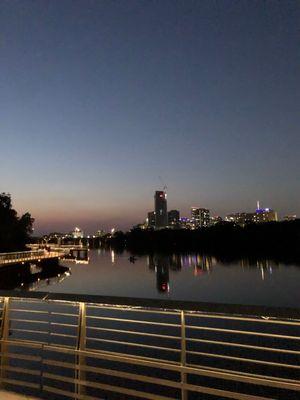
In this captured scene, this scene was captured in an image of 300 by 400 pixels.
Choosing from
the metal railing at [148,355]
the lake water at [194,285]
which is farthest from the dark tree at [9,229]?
the metal railing at [148,355]

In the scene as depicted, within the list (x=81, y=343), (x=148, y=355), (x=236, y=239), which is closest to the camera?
(x=81, y=343)

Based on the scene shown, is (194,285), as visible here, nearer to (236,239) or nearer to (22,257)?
(22,257)

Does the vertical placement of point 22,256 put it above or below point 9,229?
below

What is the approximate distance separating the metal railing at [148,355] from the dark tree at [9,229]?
111 ft

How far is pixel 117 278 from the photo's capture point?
2096 inches

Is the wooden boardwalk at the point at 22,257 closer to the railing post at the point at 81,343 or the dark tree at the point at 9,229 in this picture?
the dark tree at the point at 9,229

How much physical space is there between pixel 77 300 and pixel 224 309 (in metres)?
1.54

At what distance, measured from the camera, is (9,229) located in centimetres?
5812

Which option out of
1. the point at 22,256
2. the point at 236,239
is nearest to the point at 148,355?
the point at 22,256

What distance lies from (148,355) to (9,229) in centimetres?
4690

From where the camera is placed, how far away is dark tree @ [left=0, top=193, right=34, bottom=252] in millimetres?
57281

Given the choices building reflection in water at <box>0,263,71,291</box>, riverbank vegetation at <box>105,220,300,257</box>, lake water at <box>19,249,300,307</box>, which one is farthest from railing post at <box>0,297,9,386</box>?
riverbank vegetation at <box>105,220,300,257</box>

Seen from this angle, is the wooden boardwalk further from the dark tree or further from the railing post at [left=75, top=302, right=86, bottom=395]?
the railing post at [left=75, top=302, right=86, bottom=395]

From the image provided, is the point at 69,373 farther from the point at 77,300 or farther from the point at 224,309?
the point at 224,309
